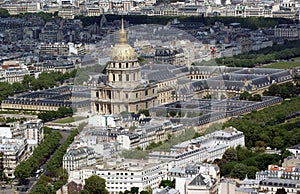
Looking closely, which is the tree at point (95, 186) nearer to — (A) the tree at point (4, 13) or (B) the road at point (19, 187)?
(B) the road at point (19, 187)

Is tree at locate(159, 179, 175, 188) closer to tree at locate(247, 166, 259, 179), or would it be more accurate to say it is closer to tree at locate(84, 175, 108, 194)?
tree at locate(84, 175, 108, 194)

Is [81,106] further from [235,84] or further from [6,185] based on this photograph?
[6,185]

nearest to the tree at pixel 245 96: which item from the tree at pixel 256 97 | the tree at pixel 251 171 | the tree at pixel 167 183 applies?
the tree at pixel 256 97

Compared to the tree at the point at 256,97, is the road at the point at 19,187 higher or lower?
lower

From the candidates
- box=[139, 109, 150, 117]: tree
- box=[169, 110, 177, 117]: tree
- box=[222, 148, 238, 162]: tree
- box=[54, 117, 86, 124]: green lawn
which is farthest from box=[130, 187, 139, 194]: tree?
box=[54, 117, 86, 124]: green lawn

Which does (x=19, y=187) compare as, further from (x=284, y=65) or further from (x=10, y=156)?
(x=284, y=65)

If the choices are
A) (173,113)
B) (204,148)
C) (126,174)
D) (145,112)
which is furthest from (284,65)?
(126,174)
